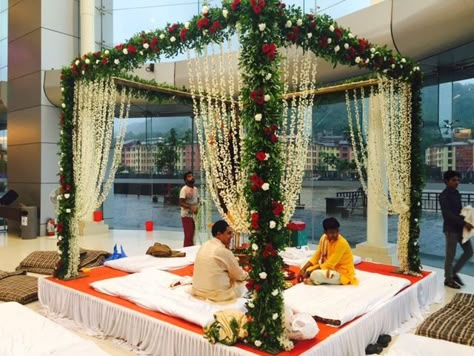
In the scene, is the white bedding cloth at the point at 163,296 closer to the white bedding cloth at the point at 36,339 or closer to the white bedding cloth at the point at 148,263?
the white bedding cloth at the point at 148,263

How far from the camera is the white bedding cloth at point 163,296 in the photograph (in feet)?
12.1

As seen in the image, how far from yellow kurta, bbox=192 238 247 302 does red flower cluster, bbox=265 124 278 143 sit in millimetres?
1356

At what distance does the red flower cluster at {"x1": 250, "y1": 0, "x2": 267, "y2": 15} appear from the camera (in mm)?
3115

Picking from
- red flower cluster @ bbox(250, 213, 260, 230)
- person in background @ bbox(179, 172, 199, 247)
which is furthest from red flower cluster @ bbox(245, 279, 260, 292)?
person in background @ bbox(179, 172, 199, 247)

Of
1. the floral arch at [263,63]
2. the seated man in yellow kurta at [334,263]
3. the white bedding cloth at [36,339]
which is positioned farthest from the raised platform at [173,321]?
the white bedding cloth at [36,339]

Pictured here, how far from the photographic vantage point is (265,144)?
312 cm

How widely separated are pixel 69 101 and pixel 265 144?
3078 mm

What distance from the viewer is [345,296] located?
4184mm

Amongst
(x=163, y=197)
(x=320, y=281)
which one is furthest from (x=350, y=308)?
(x=163, y=197)

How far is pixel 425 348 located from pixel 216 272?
1.91 metres

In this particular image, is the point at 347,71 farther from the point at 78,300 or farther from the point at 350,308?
the point at 78,300

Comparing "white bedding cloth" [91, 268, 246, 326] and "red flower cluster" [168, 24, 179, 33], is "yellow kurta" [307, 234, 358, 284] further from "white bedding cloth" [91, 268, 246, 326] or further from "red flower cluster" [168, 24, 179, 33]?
"red flower cluster" [168, 24, 179, 33]

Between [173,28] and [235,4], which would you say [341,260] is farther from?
[173,28]

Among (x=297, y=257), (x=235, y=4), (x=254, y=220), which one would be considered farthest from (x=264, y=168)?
(x=297, y=257)
